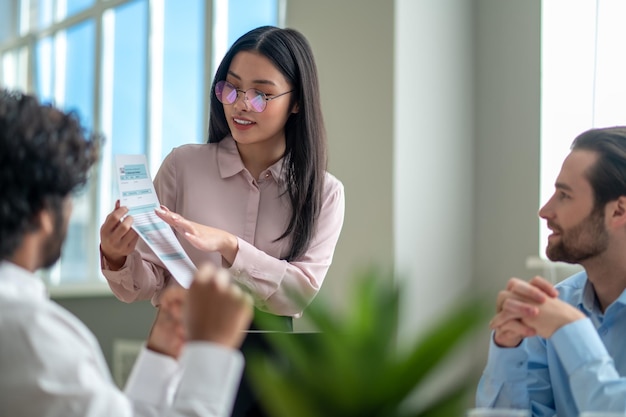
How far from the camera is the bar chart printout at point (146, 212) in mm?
2051

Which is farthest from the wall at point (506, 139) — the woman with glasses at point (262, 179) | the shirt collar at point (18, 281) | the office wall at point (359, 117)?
the shirt collar at point (18, 281)

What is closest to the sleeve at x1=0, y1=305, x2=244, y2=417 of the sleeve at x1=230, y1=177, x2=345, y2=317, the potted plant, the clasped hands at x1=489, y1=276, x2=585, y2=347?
the potted plant

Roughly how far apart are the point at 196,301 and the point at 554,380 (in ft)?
4.06

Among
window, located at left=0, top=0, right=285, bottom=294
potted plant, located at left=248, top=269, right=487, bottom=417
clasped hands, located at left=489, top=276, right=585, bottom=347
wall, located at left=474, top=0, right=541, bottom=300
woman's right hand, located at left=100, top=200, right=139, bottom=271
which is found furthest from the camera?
window, located at left=0, top=0, right=285, bottom=294

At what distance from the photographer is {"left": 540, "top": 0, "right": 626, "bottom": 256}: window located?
375 cm

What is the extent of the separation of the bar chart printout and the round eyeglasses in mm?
334

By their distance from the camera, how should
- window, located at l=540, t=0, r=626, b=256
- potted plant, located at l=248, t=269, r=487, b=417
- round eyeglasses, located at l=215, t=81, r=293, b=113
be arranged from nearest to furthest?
potted plant, located at l=248, t=269, r=487, b=417 → round eyeglasses, located at l=215, t=81, r=293, b=113 → window, located at l=540, t=0, r=626, b=256

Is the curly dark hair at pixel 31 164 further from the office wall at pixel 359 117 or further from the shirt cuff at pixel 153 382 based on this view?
the office wall at pixel 359 117

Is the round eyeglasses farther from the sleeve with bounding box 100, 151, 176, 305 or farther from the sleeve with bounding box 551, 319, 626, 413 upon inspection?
the sleeve with bounding box 551, 319, 626, 413

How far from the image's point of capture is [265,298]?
2205mm

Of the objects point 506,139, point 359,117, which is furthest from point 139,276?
point 506,139

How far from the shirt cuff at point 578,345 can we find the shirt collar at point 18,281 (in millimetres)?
976

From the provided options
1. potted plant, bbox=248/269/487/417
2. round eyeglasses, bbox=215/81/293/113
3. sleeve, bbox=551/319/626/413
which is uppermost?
round eyeglasses, bbox=215/81/293/113

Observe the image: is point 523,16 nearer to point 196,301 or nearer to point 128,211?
point 128,211
